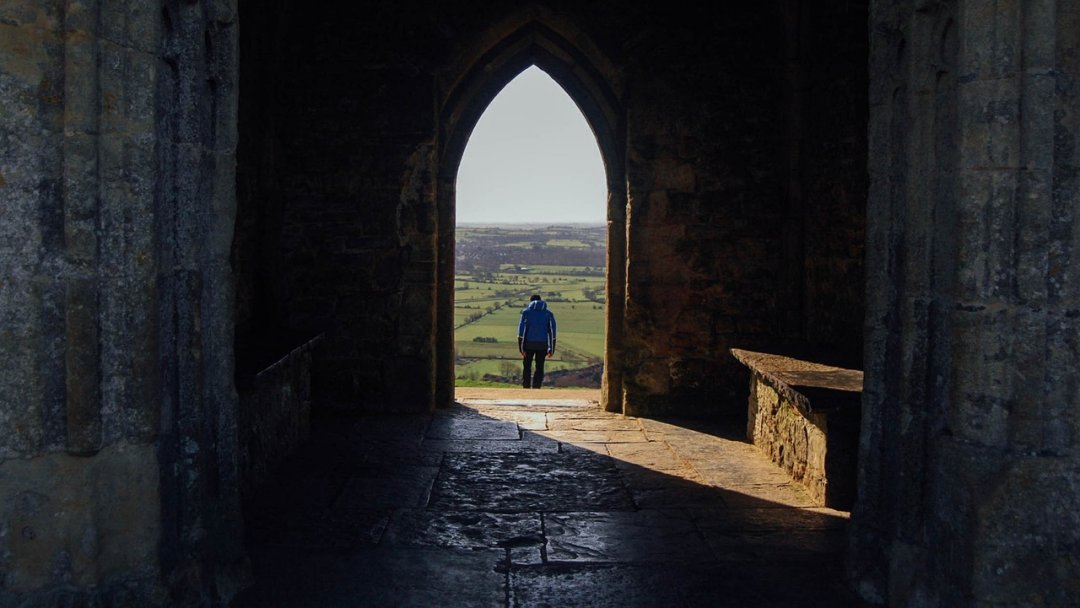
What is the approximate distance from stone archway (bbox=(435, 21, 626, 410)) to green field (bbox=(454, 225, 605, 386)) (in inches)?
168

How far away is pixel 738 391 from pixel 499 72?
10.4ft

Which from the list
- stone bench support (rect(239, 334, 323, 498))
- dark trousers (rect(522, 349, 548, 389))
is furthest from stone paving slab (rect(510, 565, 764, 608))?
dark trousers (rect(522, 349, 548, 389))

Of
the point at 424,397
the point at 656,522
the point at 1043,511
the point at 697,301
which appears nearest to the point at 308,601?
the point at 656,522

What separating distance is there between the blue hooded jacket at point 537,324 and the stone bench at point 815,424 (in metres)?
4.30

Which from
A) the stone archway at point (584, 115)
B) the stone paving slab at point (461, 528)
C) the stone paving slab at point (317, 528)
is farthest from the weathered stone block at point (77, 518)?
the stone archway at point (584, 115)

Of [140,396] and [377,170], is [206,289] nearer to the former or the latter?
[140,396]

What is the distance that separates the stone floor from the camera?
12.6ft

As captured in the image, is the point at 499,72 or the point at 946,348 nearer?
the point at 946,348

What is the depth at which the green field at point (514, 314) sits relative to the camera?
2050cm

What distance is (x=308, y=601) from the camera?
12.0 ft

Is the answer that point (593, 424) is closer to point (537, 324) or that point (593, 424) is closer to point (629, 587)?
point (537, 324)

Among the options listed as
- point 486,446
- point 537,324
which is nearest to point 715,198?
point 486,446

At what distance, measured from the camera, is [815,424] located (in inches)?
211

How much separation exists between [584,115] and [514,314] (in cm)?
2144
